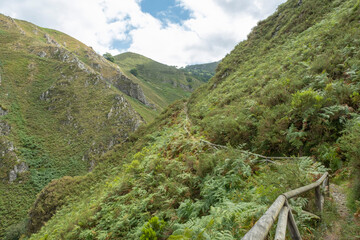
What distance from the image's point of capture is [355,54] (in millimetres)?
7957

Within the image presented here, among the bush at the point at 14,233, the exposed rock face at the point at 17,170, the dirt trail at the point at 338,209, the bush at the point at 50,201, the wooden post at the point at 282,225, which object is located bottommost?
the bush at the point at 14,233

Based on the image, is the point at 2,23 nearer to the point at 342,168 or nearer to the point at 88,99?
the point at 88,99

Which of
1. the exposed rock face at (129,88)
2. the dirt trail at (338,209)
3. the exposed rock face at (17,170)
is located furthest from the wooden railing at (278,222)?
the exposed rock face at (129,88)

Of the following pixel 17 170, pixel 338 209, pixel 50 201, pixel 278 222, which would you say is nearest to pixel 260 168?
pixel 338 209

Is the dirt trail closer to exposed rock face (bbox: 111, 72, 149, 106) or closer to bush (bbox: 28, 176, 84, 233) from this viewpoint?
bush (bbox: 28, 176, 84, 233)

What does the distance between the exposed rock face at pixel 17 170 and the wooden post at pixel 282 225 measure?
8128 centimetres

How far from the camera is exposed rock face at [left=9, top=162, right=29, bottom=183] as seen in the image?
59491 mm

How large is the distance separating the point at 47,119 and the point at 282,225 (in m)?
98.5

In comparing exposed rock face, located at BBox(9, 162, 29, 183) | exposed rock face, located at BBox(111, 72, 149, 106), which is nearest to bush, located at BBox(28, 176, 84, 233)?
exposed rock face, located at BBox(9, 162, 29, 183)

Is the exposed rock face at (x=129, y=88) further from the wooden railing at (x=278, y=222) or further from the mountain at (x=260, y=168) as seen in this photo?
the wooden railing at (x=278, y=222)

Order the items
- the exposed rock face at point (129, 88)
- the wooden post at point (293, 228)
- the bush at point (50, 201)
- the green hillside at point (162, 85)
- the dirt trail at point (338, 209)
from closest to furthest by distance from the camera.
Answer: the wooden post at point (293, 228) → the dirt trail at point (338, 209) → the bush at point (50, 201) → the exposed rock face at point (129, 88) → the green hillside at point (162, 85)

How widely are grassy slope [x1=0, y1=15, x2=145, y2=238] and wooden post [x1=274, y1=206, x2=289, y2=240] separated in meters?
67.3

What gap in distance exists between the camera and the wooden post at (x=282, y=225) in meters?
1.81

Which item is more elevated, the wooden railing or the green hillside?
the green hillside
